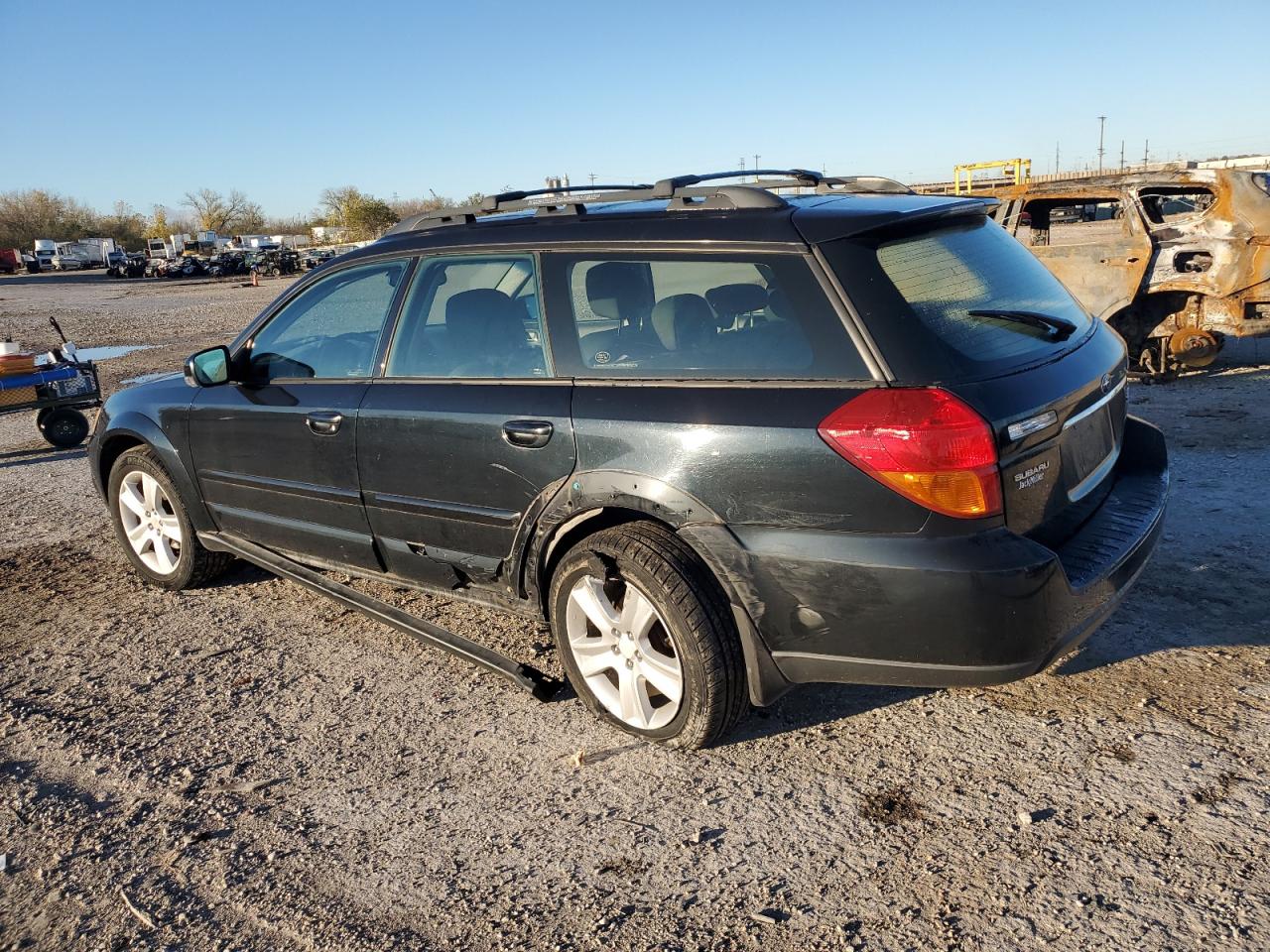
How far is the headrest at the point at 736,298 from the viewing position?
310 cm

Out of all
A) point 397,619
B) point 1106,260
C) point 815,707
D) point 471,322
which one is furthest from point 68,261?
point 815,707

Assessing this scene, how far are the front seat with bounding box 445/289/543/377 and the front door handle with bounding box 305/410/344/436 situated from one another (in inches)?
23.4

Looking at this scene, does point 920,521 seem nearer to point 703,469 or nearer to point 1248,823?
point 703,469

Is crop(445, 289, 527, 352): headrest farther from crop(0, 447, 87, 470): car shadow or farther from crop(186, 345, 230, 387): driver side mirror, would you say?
crop(0, 447, 87, 470): car shadow

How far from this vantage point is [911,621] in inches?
109

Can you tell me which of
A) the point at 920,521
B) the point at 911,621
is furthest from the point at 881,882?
the point at 920,521

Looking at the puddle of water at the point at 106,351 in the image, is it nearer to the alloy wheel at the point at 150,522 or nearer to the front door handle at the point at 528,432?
the alloy wheel at the point at 150,522

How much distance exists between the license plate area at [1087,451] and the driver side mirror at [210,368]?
3.57 metres

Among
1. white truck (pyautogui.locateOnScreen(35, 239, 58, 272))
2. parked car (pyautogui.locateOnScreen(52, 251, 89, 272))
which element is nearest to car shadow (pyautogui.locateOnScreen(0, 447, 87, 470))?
parked car (pyautogui.locateOnScreen(52, 251, 89, 272))

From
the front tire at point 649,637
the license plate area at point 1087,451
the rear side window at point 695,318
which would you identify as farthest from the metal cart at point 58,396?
the license plate area at point 1087,451

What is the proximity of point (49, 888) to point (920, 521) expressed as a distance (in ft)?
8.80

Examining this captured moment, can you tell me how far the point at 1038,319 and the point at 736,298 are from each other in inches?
40.5

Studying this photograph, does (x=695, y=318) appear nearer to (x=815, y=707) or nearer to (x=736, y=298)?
(x=736, y=298)

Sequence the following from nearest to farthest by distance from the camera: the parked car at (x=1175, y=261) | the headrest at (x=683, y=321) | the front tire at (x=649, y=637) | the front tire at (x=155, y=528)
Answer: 1. the front tire at (x=649, y=637)
2. the headrest at (x=683, y=321)
3. the front tire at (x=155, y=528)
4. the parked car at (x=1175, y=261)
